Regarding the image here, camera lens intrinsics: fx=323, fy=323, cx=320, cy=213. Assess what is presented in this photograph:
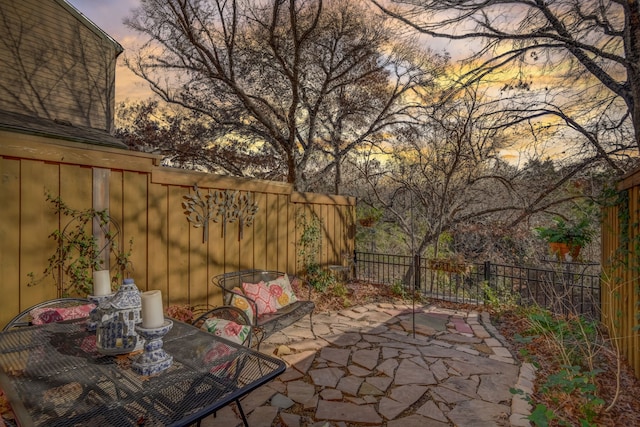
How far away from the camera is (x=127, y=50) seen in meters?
7.87

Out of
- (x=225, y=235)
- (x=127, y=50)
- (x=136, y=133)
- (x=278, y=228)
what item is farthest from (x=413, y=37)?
(x=136, y=133)

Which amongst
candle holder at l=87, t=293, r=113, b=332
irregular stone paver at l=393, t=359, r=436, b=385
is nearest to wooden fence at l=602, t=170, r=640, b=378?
irregular stone paver at l=393, t=359, r=436, b=385

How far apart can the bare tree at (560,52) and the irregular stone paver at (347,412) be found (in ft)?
13.5

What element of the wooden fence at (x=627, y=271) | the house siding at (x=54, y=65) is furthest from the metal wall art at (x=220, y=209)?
the house siding at (x=54, y=65)

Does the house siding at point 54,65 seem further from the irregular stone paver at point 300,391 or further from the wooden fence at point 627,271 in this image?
the wooden fence at point 627,271

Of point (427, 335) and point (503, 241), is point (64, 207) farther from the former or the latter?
point (503, 241)

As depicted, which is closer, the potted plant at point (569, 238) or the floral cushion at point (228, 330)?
the floral cushion at point (228, 330)

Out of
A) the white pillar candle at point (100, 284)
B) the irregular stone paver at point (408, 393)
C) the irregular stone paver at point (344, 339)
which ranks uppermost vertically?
the white pillar candle at point (100, 284)

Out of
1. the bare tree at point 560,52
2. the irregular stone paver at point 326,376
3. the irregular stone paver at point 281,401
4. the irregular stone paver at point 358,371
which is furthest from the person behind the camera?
the bare tree at point 560,52

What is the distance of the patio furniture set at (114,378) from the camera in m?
1.27

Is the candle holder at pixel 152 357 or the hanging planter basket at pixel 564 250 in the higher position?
the hanging planter basket at pixel 564 250

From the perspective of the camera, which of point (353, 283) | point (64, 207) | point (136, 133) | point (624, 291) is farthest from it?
point (136, 133)

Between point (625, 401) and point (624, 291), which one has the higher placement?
point (624, 291)

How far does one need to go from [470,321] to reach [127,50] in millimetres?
9373
